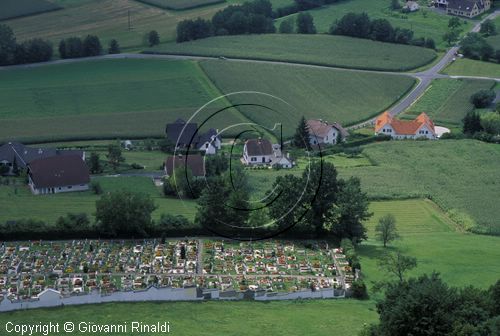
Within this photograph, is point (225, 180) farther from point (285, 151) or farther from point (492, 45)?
point (492, 45)

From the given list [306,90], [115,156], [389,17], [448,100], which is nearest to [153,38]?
[306,90]

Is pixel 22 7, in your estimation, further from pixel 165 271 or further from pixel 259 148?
pixel 165 271

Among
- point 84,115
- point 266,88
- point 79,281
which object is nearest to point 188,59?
point 266,88

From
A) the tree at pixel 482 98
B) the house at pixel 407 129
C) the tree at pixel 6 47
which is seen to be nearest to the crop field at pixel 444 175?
the house at pixel 407 129

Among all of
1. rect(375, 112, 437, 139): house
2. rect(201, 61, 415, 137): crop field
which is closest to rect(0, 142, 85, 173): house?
rect(201, 61, 415, 137): crop field

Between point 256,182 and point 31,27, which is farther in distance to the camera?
point 31,27

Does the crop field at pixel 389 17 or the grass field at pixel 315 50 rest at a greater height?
the crop field at pixel 389 17

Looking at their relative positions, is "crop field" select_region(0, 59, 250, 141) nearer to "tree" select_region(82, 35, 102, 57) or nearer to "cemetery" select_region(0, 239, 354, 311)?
"tree" select_region(82, 35, 102, 57)

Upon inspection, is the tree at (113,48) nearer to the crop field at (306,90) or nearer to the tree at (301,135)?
the crop field at (306,90)
